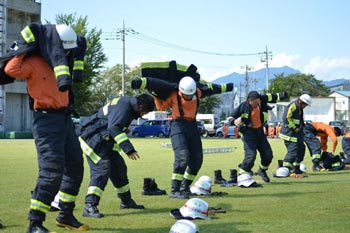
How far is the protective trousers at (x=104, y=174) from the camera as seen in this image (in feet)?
25.1

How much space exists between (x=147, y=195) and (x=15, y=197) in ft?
7.34

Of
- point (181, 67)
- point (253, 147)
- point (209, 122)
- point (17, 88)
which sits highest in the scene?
point (17, 88)

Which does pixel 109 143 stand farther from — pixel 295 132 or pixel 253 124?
pixel 295 132

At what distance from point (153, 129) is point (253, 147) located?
39245 millimetres

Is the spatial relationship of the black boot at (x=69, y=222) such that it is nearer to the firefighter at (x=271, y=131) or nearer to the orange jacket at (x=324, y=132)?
the orange jacket at (x=324, y=132)

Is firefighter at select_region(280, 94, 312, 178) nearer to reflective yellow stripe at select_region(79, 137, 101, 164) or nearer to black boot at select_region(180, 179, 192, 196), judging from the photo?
black boot at select_region(180, 179, 192, 196)

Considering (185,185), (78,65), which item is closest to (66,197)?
(78,65)

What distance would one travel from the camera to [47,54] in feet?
19.3

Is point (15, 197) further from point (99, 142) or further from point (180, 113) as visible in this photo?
point (180, 113)

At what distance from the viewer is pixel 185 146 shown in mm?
9562

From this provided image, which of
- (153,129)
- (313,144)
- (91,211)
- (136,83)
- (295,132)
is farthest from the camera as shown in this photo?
(153,129)

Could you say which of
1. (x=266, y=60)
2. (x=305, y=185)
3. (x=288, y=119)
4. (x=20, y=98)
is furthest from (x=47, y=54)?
(x=266, y=60)

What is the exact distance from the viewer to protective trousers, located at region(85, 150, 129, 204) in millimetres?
7648

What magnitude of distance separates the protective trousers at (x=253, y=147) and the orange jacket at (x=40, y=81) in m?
6.26
